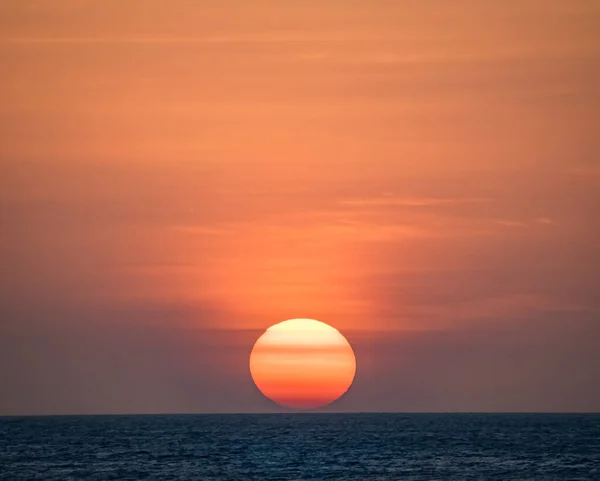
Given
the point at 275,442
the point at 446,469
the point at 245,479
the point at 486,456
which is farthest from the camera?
the point at 275,442

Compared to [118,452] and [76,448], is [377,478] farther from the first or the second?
[76,448]

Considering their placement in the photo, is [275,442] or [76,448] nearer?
[76,448]

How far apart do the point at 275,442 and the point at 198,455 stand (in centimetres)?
3044

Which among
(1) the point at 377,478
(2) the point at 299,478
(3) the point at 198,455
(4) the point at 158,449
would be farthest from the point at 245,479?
(4) the point at 158,449

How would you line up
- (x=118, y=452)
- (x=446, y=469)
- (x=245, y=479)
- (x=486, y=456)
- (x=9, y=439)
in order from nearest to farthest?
(x=245, y=479), (x=446, y=469), (x=486, y=456), (x=118, y=452), (x=9, y=439)

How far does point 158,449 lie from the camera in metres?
115

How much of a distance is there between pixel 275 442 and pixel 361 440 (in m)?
12.3

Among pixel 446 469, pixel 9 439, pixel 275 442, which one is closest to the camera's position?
pixel 446 469

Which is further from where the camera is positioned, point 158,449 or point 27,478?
point 158,449

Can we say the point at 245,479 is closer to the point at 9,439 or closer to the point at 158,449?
the point at 158,449

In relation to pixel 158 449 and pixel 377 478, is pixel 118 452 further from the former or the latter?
pixel 377 478

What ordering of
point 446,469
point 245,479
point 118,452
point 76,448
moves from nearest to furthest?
1. point 245,479
2. point 446,469
3. point 118,452
4. point 76,448

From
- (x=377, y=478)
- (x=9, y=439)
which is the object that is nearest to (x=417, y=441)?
(x=9, y=439)

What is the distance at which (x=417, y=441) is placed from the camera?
138 m
